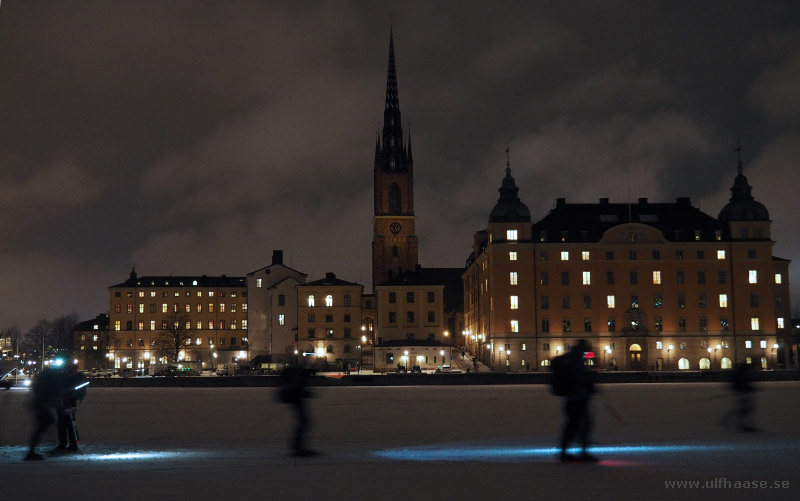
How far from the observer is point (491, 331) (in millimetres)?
91625

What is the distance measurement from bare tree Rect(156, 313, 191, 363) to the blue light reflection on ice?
12135 centimetres

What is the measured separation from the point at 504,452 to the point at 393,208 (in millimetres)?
141092

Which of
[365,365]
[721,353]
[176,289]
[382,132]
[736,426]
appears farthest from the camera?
[382,132]

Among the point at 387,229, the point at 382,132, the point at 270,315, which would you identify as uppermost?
the point at 382,132

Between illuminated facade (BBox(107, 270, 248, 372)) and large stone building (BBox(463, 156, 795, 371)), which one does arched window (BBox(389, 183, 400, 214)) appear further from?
large stone building (BBox(463, 156, 795, 371))

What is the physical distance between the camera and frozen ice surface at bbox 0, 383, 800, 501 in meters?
10.3

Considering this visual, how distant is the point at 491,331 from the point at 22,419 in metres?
69.2

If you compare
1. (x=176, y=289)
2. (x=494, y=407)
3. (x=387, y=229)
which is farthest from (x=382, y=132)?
(x=494, y=407)

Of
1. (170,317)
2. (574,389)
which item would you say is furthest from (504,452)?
(170,317)

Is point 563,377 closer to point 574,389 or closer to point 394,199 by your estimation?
point 574,389

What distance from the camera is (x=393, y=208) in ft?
507

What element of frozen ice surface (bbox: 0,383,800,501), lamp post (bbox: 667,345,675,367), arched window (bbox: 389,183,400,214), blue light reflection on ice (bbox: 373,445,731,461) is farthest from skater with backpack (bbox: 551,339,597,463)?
arched window (bbox: 389,183,400,214)

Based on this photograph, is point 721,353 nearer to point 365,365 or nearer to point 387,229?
point 365,365

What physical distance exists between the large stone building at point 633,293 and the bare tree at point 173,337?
197ft
